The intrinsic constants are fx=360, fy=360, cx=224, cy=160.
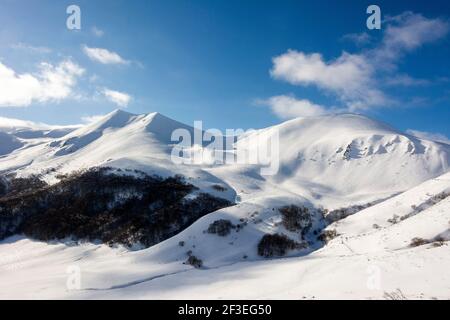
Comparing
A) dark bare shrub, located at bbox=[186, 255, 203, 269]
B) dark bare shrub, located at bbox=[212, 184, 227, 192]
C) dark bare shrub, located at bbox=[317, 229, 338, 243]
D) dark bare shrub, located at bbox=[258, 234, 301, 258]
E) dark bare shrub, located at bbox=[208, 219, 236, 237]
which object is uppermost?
dark bare shrub, located at bbox=[212, 184, 227, 192]

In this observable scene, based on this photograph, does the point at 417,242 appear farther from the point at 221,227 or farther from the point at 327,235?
the point at 221,227

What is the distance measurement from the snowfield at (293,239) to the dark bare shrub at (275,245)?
0.72 meters

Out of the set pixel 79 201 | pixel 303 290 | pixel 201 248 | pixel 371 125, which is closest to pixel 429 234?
pixel 303 290

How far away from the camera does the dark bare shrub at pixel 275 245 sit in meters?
48.5

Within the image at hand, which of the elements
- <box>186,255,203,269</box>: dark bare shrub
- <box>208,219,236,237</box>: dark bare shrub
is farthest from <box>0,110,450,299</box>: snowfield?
<box>186,255,203,269</box>: dark bare shrub

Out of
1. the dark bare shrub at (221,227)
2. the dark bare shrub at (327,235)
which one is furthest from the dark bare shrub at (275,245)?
the dark bare shrub at (221,227)

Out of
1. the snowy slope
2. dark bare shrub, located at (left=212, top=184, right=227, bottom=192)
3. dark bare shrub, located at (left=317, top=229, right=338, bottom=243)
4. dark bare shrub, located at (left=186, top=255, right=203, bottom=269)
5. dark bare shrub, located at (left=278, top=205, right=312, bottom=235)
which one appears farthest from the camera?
dark bare shrub, located at (left=212, top=184, right=227, bottom=192)

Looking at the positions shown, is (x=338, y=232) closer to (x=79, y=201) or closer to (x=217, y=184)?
(x=217, y=184)

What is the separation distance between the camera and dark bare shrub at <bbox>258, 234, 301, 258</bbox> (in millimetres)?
48456

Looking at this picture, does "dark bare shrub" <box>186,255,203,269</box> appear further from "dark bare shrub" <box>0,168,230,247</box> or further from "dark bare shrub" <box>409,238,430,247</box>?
"dark bare shrub" <box>409,238,430,247</box>

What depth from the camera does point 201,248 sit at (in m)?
47.5

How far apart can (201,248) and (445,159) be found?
7047 cm

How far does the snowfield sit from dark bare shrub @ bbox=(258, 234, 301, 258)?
720mm

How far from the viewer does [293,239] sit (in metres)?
51.9
